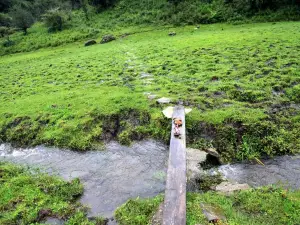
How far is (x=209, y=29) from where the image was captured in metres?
39.2

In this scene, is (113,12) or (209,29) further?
(113,12)

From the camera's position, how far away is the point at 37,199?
9.55 m

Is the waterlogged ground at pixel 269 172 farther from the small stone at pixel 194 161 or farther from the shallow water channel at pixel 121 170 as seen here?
the small stone at pixel 194 161

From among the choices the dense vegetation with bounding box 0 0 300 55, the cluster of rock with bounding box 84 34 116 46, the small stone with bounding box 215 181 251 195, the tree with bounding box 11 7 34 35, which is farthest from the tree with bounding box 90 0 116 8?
the small stone with bounding box 215 181 251 195

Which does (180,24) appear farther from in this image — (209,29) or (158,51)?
(158,51)

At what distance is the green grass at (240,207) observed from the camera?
7.65m

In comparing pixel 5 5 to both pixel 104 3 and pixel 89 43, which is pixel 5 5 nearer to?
pixel 104 3

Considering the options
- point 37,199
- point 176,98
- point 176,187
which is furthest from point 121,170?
point 176,98

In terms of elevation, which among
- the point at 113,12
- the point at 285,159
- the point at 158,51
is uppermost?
the point at 113,12

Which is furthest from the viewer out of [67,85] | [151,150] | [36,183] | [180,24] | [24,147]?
[180,24]

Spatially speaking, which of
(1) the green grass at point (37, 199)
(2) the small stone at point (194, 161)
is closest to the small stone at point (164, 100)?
(2) the small stone at point (194, 161)

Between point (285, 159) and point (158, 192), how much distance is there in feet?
18.5

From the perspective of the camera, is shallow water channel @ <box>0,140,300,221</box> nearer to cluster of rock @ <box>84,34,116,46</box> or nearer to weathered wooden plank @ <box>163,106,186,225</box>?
weathered wooden plank @ <box>163,106,186,225</box>

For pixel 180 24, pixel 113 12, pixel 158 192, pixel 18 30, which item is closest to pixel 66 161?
pixel 158 192
